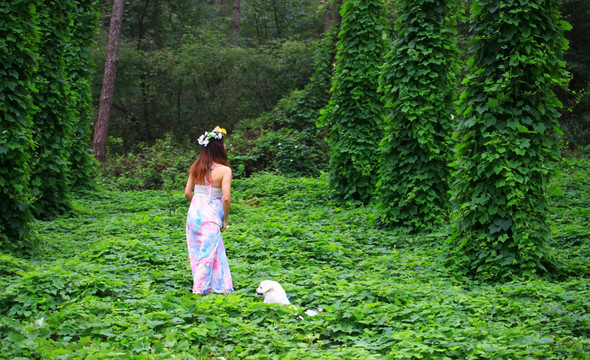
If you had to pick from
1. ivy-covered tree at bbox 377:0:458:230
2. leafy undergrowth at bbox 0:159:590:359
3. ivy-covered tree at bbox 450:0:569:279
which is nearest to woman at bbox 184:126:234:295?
leafy undergrowth at bbox 0:159:590:359

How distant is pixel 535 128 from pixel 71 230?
7.55 metres

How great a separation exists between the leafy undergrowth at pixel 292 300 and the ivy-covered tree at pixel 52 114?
1.70m

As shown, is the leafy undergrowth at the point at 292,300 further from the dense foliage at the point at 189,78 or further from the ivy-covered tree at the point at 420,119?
the dense foliage at the point at 189,78

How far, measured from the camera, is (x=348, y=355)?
3.98 meters

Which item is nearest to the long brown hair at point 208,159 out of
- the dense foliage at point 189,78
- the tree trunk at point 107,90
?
the tree trunk at point 107,90

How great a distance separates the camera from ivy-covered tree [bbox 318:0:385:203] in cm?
1115

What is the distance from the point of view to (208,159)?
6.03 metres

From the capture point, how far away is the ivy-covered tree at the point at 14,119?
269 inches

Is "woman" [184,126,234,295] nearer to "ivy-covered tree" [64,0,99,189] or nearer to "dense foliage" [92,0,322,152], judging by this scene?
"ivy-covered tree" [64,0,99,189]

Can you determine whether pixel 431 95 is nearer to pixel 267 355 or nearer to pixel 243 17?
pixel 267 355

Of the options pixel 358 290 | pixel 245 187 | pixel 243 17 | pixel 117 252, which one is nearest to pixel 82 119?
pixel 245 187

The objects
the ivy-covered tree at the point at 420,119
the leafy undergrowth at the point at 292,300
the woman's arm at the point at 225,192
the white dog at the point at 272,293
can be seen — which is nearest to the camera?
the leafy undergrowth at the point at 292,300

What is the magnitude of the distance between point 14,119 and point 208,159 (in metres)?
3.00

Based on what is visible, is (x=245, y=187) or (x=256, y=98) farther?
(x=256, y=98)
